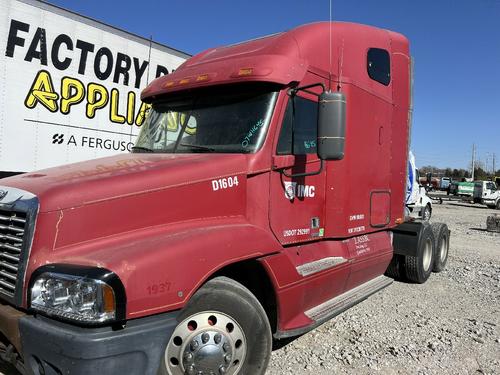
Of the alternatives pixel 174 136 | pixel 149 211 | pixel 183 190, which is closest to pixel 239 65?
pixel 174 136

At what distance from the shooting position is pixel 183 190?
10.9ft

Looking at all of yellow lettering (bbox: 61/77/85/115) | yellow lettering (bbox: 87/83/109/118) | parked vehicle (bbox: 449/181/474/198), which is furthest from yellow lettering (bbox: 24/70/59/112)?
parked vehicle (bbox: 449/181/474/198)

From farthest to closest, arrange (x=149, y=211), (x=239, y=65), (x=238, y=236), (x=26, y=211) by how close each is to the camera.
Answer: (x=239, y=65)
(x=238, y=236)
(x=149, y=211)
(x=26, y=211)

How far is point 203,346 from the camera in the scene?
304 centimetres

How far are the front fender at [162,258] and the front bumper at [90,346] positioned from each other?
0.40ft

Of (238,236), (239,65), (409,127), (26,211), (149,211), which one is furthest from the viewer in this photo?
(409,127)

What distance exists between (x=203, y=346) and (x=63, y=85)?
18.5 feet

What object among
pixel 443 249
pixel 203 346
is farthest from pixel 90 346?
pixel 443 249

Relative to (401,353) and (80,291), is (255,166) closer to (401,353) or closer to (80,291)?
(80,291)

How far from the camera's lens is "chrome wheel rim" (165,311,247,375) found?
9.77 feet

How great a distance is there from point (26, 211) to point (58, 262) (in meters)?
0.40

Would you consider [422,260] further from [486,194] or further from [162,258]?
[486,194]

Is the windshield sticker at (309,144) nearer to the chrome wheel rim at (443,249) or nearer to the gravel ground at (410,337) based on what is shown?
the gravel ground at (410,337)

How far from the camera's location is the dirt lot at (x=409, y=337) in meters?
4.16
